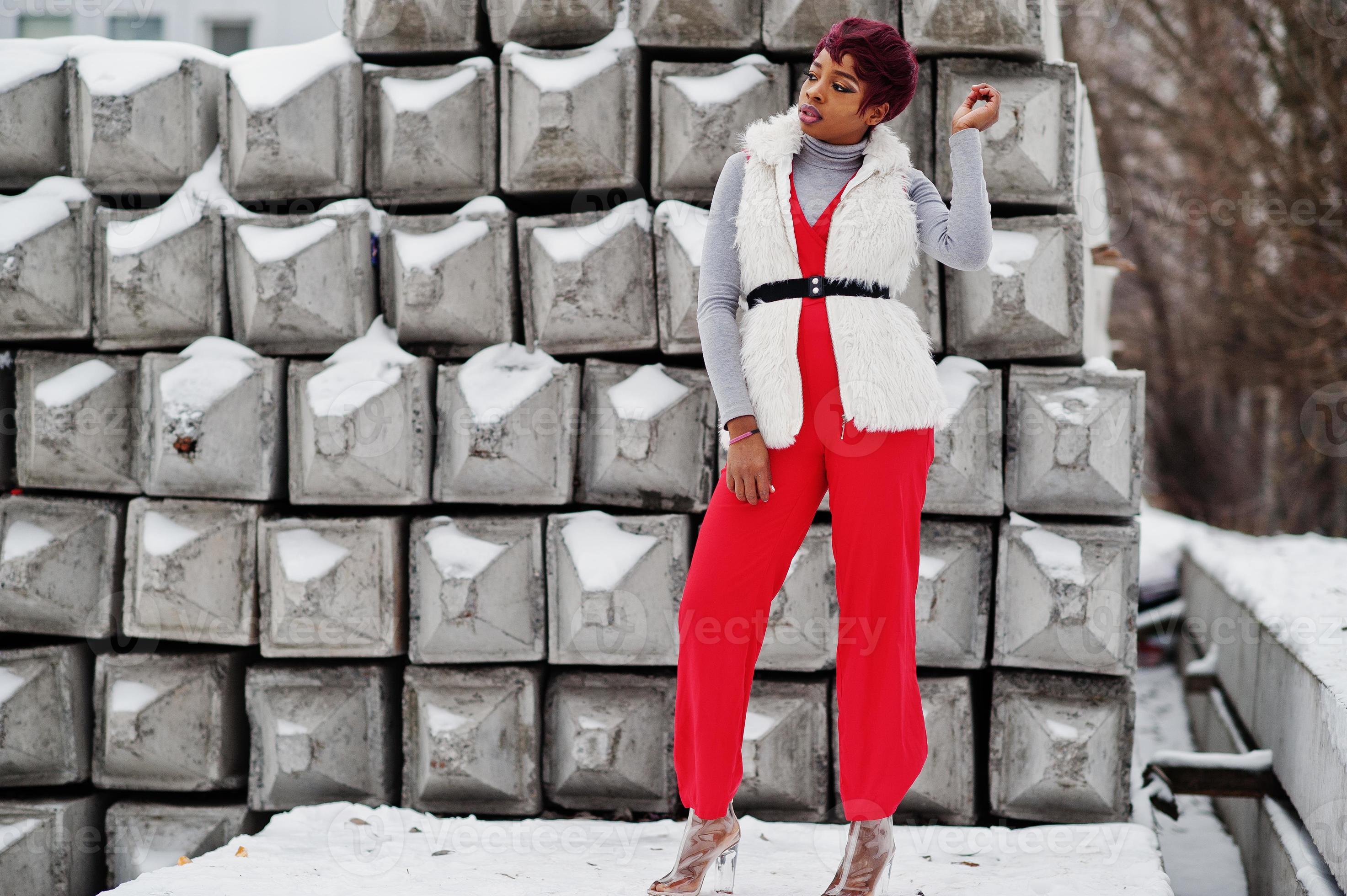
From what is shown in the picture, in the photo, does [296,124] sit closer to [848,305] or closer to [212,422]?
[212,422]

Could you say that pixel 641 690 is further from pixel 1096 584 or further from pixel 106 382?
pixel 106 382

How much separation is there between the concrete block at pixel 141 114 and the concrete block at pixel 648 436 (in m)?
1.38

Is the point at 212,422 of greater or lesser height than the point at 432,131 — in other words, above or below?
below

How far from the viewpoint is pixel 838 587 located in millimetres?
2350

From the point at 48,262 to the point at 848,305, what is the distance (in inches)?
95.9

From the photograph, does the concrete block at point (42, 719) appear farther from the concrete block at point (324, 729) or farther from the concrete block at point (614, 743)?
the concrete block at point (614, 743)

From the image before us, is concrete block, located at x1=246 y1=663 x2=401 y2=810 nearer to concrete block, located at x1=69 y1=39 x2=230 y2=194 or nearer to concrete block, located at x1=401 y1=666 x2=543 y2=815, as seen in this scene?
concrete block, located at x1=401 y1=666 x2=543 y2=815

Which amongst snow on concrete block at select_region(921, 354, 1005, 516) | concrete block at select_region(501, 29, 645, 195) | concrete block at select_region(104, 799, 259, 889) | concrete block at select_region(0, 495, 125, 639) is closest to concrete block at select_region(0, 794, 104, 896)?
concrete block at select_region(104, 799, 259, 889)

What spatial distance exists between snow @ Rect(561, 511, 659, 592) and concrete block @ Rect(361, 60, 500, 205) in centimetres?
102

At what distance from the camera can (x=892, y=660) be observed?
91.0 inches

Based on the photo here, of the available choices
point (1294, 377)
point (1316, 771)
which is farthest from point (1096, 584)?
point (1294, 377)

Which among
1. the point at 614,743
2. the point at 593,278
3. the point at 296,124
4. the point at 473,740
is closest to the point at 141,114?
the point at 296,124

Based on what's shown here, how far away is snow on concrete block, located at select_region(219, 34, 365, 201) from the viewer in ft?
10.6

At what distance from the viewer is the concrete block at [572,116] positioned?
315 cm
